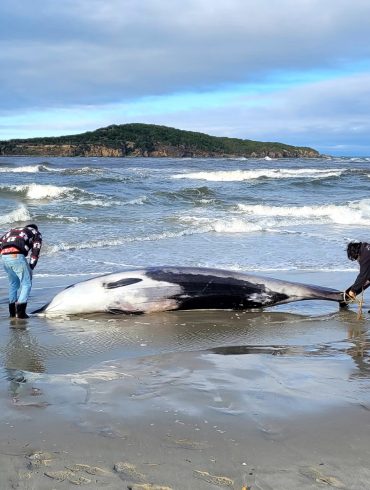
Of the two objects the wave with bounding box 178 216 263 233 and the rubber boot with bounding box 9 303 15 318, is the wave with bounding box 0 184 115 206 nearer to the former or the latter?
the wave with bounding box 178 216 263 233

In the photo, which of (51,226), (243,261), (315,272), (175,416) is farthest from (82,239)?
(175,416)

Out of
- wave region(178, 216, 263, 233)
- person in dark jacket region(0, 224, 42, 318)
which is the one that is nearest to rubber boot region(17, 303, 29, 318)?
person in dark jacket region(0, 224, 42, 318)

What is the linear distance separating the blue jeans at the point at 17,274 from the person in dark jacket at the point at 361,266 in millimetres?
4556

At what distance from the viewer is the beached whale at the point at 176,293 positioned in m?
8.25

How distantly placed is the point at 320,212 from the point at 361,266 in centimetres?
1612

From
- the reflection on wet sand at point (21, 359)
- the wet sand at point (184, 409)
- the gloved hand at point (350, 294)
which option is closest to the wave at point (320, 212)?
the gloved hand at point (350, 294)

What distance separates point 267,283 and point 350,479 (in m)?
5.33

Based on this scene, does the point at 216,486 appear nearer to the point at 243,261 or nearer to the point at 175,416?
the point at 175,416

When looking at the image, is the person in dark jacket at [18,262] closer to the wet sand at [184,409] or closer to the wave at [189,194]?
the wet sand at [184,409]

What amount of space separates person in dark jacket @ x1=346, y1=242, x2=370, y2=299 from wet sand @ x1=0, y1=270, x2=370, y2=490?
0.84m

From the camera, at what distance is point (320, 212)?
23.7 m

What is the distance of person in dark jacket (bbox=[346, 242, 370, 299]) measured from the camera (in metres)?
7.88

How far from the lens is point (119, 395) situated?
4.55 metres

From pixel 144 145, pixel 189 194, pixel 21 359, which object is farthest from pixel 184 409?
pixel 144 145
